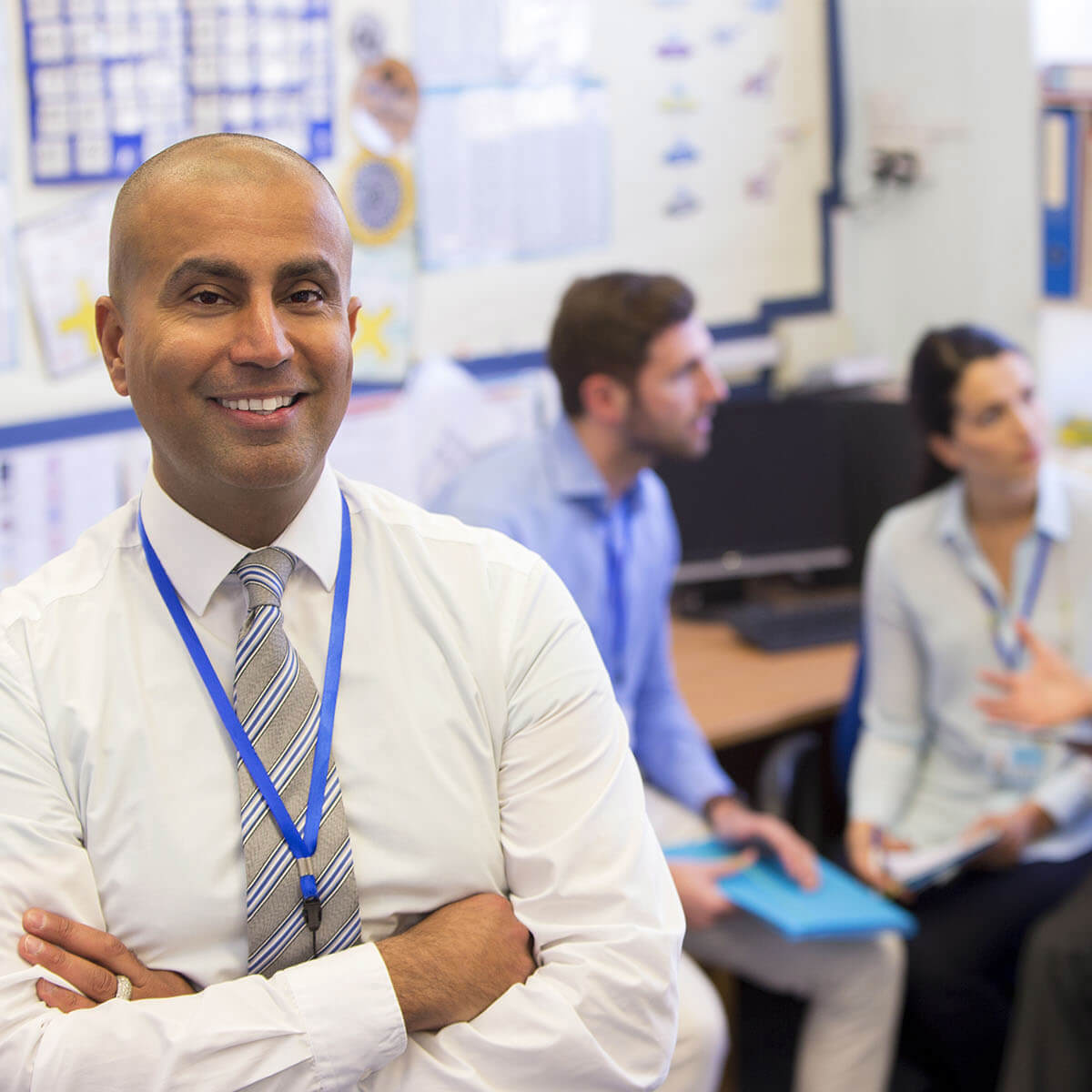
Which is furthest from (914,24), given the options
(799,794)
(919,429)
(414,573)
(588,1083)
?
(588,1083)

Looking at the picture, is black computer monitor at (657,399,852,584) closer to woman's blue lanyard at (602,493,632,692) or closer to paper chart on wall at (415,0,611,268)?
paper chart on wall at (415,0,611,268)

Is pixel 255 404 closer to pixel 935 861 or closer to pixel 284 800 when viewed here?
pixel 284 800

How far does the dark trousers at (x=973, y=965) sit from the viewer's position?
7.39 feet

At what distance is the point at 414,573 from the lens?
125cm

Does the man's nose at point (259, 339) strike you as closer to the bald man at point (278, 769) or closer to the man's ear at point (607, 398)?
the bald man at point (278, 769)

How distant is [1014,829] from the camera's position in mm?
2293

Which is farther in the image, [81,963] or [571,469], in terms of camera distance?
[571,469]

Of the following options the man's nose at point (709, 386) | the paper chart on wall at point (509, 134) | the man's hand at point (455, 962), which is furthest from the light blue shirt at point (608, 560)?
the man's hand at point (455, 962)

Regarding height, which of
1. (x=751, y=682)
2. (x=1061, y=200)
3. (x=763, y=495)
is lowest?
(x=751, y=682)

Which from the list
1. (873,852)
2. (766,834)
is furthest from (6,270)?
(873,852)

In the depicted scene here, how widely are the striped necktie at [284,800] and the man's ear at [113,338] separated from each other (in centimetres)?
19

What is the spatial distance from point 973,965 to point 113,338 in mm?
1758

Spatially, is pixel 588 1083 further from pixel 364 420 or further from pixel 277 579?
pixel 364 420

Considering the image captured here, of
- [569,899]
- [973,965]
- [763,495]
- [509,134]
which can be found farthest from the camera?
[763,495]
